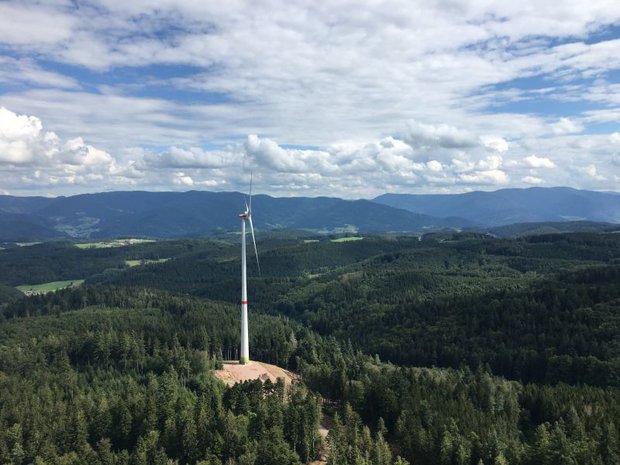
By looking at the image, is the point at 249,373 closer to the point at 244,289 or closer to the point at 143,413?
the point at 244,289

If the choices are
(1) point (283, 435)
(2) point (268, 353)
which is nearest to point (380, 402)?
(1) point (283, 435)

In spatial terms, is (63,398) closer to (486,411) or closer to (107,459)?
(107,459)

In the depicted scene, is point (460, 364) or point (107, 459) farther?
point (460, 364)

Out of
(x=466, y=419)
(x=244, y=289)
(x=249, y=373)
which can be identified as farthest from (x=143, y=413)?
(x=466, y=419)

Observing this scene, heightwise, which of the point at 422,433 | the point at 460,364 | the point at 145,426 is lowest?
the point at 460,364

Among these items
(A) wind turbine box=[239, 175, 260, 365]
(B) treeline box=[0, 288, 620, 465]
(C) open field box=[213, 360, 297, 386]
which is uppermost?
(A) wind turbine box=[239, 175, 260, 365]

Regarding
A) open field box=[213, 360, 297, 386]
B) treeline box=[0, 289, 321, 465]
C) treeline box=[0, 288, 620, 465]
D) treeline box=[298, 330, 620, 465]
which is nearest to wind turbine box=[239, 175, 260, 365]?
open field box=[213, 360, 297, 386]

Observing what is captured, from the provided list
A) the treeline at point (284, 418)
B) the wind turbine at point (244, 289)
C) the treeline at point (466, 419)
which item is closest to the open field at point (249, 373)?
the wind turbine at point (244, 289)

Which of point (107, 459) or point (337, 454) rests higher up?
point (337, 454)

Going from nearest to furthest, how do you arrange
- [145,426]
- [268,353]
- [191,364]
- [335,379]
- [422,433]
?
[422,433] → [145,426] → [335,379] → [191,364] → [268,353]

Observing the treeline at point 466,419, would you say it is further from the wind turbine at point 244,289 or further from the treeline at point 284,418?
the wind turbine at point 244,289

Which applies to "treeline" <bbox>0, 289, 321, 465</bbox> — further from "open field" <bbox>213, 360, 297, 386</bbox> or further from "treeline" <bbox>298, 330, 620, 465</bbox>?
"treeline" <bbox>298, 330, 620, 465</bbox>
